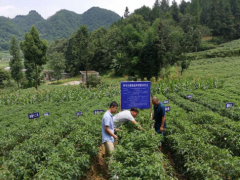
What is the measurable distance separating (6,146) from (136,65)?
2557 centimetres

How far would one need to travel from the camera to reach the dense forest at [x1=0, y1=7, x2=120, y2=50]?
14288cm

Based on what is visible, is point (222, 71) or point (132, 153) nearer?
point (132, 153)

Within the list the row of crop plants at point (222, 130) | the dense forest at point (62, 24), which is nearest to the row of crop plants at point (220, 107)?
the row of crop plants at point (222, 130)

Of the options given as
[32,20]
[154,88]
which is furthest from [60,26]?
[154,88]

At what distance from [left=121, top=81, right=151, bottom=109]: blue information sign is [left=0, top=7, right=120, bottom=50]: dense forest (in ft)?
462

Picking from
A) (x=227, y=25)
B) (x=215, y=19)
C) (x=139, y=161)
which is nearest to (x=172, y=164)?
(x=139, y=161)

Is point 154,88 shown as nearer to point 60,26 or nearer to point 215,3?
point 215,3

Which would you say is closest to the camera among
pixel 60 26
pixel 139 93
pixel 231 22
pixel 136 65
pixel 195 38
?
pixel 139 93

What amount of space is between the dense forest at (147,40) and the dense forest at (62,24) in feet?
210

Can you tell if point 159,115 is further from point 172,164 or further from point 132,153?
point 132,153

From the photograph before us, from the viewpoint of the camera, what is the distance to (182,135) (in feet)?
18.3

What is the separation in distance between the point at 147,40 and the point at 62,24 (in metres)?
141

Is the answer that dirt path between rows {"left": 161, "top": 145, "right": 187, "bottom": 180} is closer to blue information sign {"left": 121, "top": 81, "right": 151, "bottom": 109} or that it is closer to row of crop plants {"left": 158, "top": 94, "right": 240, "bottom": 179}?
row of crop plants {"left": 158, "top": 94, "right": 240, "bottom": 179}

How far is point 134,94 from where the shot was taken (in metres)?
7.64
